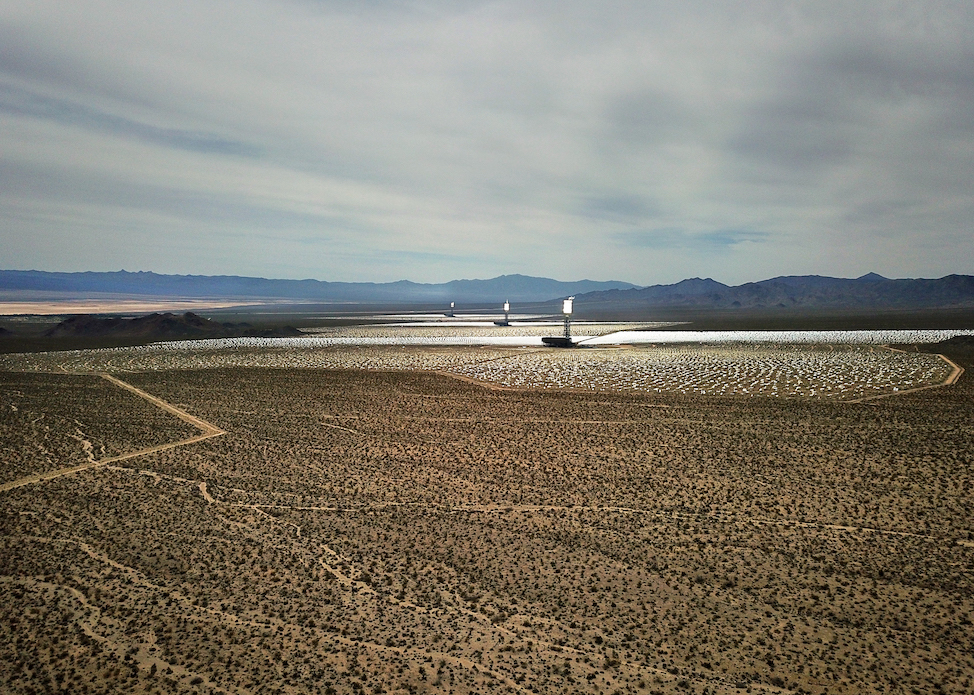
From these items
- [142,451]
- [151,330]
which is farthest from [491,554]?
[151,330]

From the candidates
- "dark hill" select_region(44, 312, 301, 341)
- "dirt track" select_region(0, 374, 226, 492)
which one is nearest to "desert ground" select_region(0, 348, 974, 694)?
"dirt track" select_region(0, 374, 226, 492)

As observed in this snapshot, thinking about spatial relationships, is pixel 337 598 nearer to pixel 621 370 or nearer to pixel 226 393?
pixel 226 393

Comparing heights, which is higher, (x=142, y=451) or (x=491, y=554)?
(x=142, y=451)

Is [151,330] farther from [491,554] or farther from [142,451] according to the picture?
[491,554]

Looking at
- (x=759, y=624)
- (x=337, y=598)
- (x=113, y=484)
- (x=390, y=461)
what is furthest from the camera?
(x=390, y=461)

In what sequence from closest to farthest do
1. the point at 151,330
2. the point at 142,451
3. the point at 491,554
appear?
the point at 491,554
the point at 142,451
the point at 151,330

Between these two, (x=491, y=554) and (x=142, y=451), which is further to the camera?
(x=142, y=451)

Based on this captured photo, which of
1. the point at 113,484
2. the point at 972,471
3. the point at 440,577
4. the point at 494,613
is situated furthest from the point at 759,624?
the point at 113,484

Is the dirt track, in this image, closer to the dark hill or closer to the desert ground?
the desert ground
